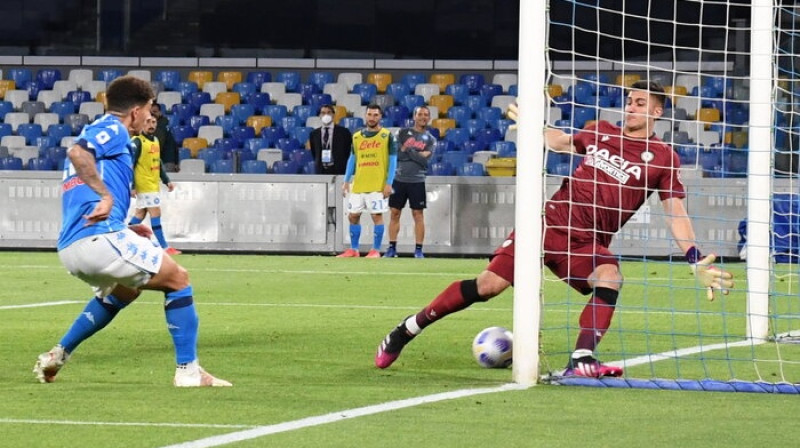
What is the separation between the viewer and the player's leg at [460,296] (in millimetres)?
8891

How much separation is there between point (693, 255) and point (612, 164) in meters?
0.67

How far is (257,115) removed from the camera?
3127cm

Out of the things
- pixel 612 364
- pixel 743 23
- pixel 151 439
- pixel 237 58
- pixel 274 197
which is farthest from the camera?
pixel 237 58

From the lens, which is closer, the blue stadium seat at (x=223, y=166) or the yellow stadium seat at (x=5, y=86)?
the blue stadium seat at (x=223, y=166)

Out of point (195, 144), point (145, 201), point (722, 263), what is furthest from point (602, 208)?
point (195, 144)

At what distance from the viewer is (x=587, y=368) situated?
858 centimetres

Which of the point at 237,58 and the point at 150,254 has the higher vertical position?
the point at 237,58

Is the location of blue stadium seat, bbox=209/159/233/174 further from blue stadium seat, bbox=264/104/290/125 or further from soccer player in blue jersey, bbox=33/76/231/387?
soccer player in blue jersey, bbox=33/76/231/387

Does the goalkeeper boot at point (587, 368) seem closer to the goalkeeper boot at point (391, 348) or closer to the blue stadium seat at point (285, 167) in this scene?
the goalkeeper boot at point (391, 348)

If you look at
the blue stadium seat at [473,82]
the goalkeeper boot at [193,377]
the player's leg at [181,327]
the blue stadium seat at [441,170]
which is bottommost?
the goalkeeper boot at [193,377]

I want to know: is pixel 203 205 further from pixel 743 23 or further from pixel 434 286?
pixel 743 23

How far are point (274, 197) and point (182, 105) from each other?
7967mm

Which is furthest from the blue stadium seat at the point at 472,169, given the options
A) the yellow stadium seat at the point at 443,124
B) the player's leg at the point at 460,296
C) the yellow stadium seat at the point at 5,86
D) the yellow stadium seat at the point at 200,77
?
the player's leg at the point at 460,296

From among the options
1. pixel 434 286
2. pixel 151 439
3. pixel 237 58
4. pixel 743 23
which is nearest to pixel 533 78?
pixel 151 439
